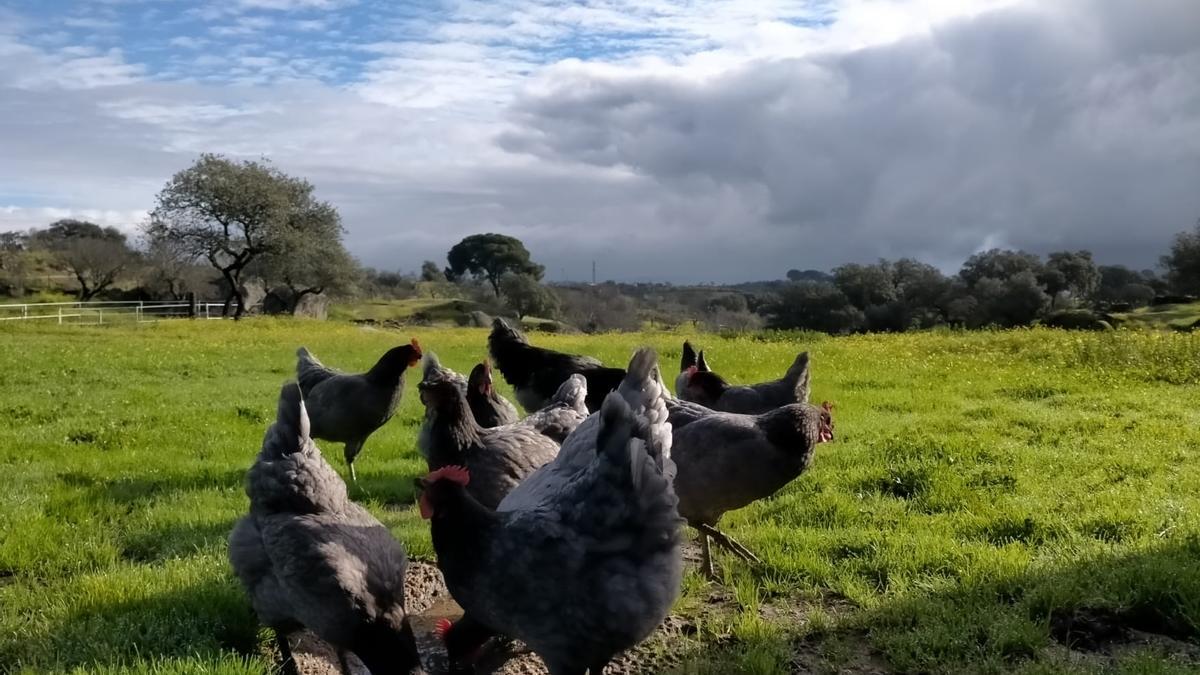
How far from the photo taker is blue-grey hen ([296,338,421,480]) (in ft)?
27.1

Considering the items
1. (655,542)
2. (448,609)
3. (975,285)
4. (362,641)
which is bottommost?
(448,609)

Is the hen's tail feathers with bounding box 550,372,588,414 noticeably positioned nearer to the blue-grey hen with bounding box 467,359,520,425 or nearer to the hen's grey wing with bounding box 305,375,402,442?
the blue-grey hen with bounding box 467,359,520,425

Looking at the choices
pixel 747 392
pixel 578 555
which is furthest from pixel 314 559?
pixel 747 392

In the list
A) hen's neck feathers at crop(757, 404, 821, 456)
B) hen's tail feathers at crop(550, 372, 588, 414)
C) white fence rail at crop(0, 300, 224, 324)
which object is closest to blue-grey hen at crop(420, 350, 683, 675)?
hen's neck feathers at crop(757, 404, 821, 456)

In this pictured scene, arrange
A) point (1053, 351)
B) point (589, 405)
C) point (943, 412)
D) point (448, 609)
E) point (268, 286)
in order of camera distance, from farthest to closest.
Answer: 1. point (268, 286)
2. point (1053, 351)
3. point (943, 412)
4. point (589, 405)
5. point (448, 609)

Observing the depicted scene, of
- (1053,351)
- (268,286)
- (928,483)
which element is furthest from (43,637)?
(268,286)

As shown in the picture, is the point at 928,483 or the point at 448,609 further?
the point at 928,483

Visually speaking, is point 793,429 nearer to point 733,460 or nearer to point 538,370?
point 733,460

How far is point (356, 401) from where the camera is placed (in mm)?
8242

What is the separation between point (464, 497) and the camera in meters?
3.61

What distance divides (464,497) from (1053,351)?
770 inches

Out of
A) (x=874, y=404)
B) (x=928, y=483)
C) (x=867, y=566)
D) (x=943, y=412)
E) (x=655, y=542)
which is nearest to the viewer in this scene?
(x=655, y=542)

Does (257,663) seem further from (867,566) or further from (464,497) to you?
(867,566)

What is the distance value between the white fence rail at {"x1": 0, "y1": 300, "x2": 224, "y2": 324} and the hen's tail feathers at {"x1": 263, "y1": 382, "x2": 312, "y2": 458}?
Answer: 3787 cm
